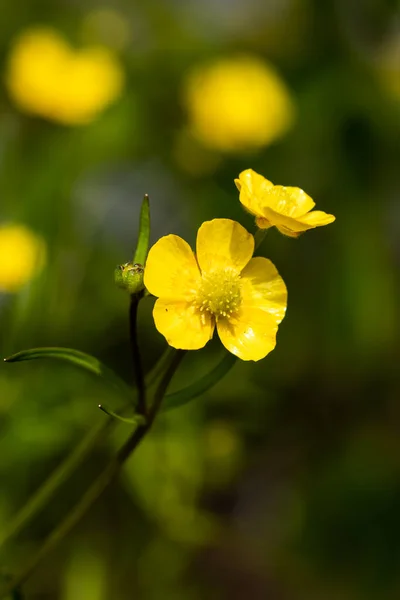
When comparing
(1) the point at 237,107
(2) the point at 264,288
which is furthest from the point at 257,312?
(1) the point at 237,107

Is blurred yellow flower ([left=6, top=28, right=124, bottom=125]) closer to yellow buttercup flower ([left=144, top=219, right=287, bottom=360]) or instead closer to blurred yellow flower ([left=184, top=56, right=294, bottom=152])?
blurred yellow flower ([left=184, top=56, right=294, bottom=152])

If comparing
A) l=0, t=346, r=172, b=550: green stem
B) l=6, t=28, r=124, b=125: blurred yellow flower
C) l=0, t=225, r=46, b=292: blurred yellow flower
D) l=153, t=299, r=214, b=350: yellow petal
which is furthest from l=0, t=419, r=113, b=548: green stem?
l=6, t=28, r=124, b=125: blurred yellow flower

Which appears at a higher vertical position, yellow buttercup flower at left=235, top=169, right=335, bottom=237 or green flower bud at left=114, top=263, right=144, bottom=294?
yellow buttercup flower at left=235, top=169, right=335, bottom=237

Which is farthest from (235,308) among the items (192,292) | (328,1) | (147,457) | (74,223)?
(328,1)

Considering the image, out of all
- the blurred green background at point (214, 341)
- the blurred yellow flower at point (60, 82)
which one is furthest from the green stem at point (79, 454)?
the blurred yellow flower at point (60, 82)

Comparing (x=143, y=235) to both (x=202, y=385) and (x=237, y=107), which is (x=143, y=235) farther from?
(x=237, y=107)

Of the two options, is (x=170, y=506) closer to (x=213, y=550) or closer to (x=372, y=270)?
(x=213, y=550)
